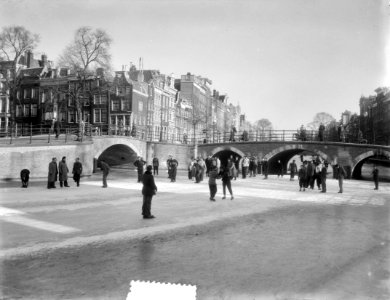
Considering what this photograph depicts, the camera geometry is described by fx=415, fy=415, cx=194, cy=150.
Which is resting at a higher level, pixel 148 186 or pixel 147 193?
pixel 148 186

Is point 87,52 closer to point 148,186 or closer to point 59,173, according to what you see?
point 59,173

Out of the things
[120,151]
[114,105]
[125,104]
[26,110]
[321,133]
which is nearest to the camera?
[321,133]

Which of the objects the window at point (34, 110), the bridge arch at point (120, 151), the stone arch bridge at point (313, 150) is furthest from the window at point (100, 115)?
the stone arch bridge at point (313, 150)

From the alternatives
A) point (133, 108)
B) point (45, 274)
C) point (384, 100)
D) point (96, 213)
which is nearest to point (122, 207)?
point (96, 213)

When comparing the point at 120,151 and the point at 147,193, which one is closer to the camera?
the point at 147,193

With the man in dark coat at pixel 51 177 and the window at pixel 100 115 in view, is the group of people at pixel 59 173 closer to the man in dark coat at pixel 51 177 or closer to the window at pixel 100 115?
the man in dark coat at pixel 51 177

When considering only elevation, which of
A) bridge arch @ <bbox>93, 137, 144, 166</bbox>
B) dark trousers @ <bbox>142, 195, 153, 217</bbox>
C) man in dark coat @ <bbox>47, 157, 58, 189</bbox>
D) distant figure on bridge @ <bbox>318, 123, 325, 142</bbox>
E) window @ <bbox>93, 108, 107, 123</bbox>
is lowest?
dark trousers @ <bbox>142, 195, 153, 217</bbox>

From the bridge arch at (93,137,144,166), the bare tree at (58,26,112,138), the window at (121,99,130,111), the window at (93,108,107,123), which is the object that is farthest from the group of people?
the window at (93,108,107,123)

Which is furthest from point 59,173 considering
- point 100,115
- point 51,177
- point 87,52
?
point 100,115

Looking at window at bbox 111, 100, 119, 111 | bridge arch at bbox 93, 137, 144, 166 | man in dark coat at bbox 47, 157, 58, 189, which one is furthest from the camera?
window at bbox 111, 100, 119, 111

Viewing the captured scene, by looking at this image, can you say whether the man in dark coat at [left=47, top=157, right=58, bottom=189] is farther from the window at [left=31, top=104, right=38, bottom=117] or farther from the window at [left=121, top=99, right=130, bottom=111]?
the window at [left=31, top=104, right=38, bottom=117]

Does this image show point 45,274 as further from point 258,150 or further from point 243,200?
point 258,150

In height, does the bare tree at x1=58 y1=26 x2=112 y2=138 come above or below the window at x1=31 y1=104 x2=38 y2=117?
above

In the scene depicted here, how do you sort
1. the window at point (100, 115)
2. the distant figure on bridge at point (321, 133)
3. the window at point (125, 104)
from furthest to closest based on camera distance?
the window at point (100, 115) < the window at point (125, 104) < the distant figure on bridge at point (321, 133)
